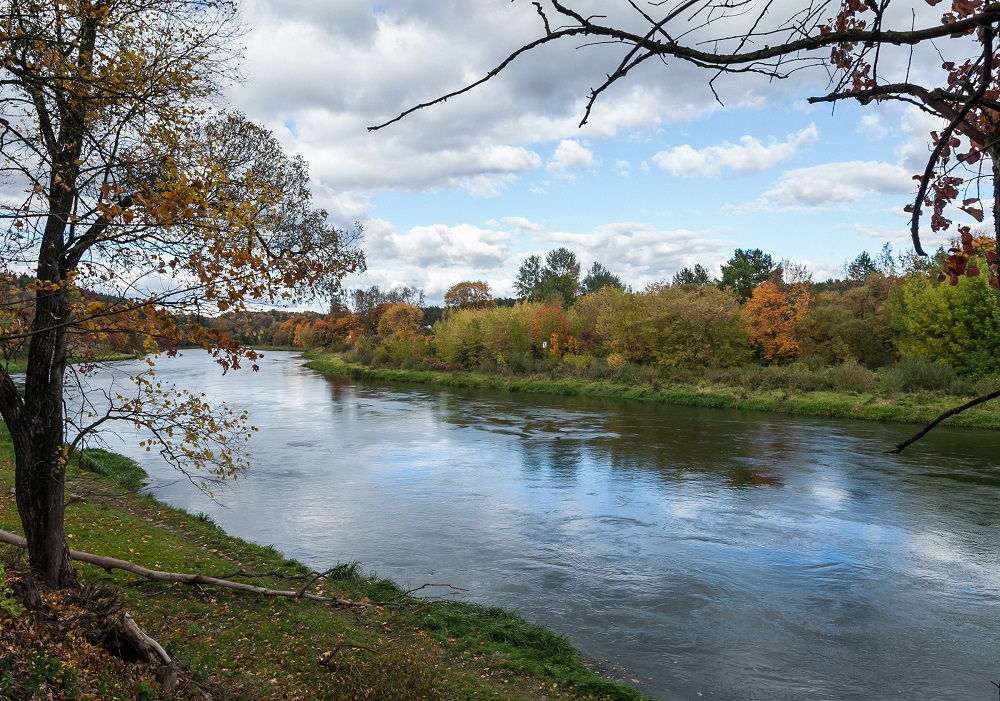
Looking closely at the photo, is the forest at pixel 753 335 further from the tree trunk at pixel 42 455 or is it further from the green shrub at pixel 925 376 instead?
the tree trunk at pixel 42 455

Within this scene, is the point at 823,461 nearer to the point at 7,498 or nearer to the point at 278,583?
the point at 278,583

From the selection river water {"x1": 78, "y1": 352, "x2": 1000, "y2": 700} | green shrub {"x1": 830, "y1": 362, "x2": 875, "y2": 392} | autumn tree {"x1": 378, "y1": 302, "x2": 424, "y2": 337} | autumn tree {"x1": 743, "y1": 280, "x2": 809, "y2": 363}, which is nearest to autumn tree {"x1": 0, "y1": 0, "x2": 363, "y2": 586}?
river water {"x1": 78, "y1": 352, "x2": 1000, "y2": 700}

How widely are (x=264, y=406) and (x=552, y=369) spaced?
21.3 meters

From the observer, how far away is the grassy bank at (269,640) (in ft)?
17.2

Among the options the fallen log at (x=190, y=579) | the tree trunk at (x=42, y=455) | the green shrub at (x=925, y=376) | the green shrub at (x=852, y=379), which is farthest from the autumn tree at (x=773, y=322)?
the tree trunk at (x=42, y=455)

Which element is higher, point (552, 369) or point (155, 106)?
point (155, 106)

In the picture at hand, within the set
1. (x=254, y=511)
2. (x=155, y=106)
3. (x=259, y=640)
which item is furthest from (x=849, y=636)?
(x=254, y=511)

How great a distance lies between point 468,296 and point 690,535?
244 feet

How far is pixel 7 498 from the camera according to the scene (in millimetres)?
12125

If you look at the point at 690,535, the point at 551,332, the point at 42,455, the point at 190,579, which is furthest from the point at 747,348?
the point at 42,455

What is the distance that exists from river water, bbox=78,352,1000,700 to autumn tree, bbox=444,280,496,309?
2361 inches

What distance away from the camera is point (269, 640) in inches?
298

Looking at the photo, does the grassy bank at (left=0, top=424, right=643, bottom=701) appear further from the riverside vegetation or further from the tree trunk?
the riverside vegetation

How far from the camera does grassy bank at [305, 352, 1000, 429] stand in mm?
29016
